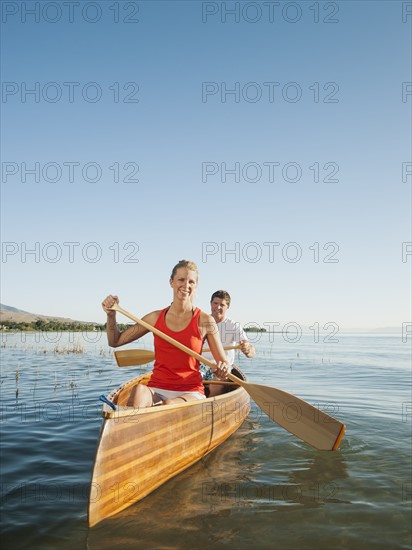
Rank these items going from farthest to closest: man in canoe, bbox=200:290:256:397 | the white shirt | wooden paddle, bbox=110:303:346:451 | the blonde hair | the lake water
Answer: the white shirt
man in canoe, bbox=200:290:256:397
wooden paddle, bbox=110:303:346:451
the blonde hair
the lake water

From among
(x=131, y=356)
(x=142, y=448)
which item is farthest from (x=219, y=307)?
(x=142, y=448)

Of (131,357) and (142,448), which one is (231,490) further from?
(131,357)

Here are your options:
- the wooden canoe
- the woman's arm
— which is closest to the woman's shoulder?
the woman's arm

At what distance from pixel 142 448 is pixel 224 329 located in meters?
3.51

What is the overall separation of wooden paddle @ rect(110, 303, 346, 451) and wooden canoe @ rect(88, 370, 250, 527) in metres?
0.61

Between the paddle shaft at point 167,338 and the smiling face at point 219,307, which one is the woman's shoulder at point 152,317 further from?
the smiling face at point 219,307

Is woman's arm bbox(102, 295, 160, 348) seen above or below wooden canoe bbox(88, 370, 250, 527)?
above

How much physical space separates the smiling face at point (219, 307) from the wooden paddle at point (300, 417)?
5.65 ft

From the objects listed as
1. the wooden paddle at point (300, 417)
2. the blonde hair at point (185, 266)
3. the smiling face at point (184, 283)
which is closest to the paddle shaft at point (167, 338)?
the wooden paddle at point (300, 417)

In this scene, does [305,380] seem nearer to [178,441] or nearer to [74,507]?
[178,441]

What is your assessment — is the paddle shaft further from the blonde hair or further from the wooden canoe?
the blonde hair

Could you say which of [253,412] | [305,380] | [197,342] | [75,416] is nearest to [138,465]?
[197,342]

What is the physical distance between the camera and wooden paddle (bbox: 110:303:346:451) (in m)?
4.91

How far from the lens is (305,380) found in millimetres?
11547
